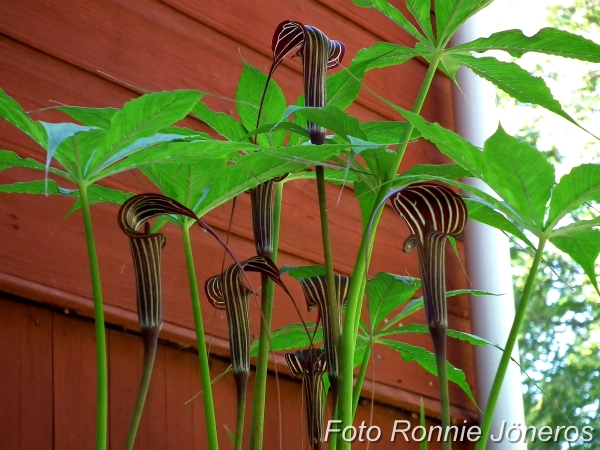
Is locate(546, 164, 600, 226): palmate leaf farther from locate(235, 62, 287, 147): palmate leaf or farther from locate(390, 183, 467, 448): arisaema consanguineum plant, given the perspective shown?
locate(235, 62, 287, 147): palmate leaf

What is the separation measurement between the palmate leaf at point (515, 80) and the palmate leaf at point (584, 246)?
0.11 metres

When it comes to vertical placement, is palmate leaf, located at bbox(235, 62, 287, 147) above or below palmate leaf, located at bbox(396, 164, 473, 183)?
above

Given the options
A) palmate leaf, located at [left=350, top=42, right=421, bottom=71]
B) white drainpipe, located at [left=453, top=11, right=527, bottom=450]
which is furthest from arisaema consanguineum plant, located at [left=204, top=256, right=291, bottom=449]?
white drainpipe, located at [left=453, top=11, right=527, bottom=450]

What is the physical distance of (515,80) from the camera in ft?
2.25

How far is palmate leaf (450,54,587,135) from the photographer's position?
2.17 ft

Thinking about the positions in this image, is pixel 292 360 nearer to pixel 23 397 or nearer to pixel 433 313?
pixel 433 313

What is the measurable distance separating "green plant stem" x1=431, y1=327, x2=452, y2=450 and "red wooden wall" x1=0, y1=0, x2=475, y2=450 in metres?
0.30

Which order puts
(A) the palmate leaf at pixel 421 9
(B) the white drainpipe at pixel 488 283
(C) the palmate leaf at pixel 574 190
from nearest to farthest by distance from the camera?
(C) the palmate leaf at pixel 574 190, (A) the palmate leaf at pixel 421 9, (B) the white drainpipe at pixel 488 283

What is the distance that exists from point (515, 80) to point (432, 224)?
0.79 feet

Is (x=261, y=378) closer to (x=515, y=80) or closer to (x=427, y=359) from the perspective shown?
(x=427, y=359)

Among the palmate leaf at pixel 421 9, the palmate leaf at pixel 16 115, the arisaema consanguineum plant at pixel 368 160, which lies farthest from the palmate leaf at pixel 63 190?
the palmate leaf at pixel 421 9

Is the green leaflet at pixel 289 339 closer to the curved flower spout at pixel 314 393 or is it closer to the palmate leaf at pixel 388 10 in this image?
the curved flower spout at pixel 314 393

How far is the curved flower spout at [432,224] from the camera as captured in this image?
489mm

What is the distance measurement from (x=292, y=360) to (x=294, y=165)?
0.17 metres
